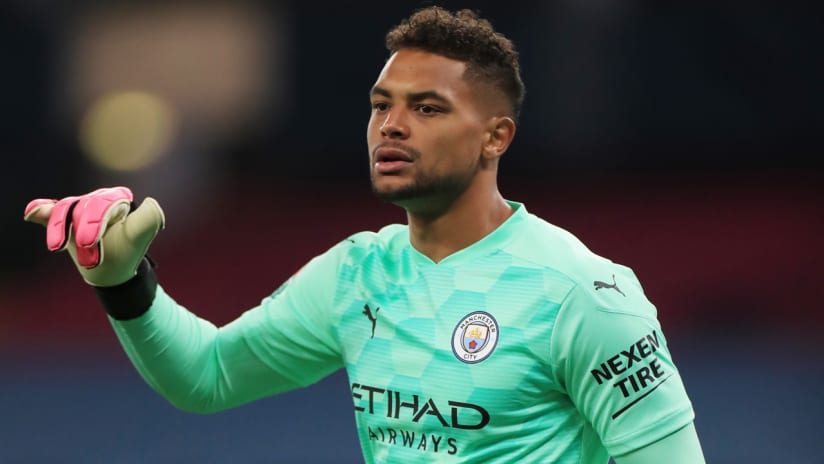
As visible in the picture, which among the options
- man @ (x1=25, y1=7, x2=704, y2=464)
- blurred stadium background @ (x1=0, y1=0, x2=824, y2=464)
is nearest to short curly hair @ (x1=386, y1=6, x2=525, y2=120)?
man @ (x1=25, y1=7, x2=704, y2=464)

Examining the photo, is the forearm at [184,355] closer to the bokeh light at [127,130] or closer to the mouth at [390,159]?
the mouth at [390,159]

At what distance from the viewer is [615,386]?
9.68 ft

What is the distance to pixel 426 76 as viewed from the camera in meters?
3.25

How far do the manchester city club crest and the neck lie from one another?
248 mm

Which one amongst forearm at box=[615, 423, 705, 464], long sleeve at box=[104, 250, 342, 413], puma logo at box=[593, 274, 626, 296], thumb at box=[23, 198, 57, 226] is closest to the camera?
forearm at box=[615, 423, 705, 464]

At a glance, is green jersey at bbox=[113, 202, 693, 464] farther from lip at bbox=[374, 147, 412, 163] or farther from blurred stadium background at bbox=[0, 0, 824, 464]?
blurred stadium background at bbox=[0, 0, 824, 464]

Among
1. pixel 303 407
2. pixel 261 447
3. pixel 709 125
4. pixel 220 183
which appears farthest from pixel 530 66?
pixel 261 447

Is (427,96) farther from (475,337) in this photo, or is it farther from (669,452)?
(669,452)

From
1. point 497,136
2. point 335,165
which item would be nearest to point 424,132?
point 497,136

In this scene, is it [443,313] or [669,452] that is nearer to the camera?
[669,452]

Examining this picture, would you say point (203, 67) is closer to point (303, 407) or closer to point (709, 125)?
point (709, 125)

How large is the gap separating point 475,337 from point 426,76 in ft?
2.32

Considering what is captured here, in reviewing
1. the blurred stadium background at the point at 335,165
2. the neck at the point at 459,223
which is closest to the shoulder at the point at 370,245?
the neck at the point at 459,223

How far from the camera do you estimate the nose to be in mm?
3199
